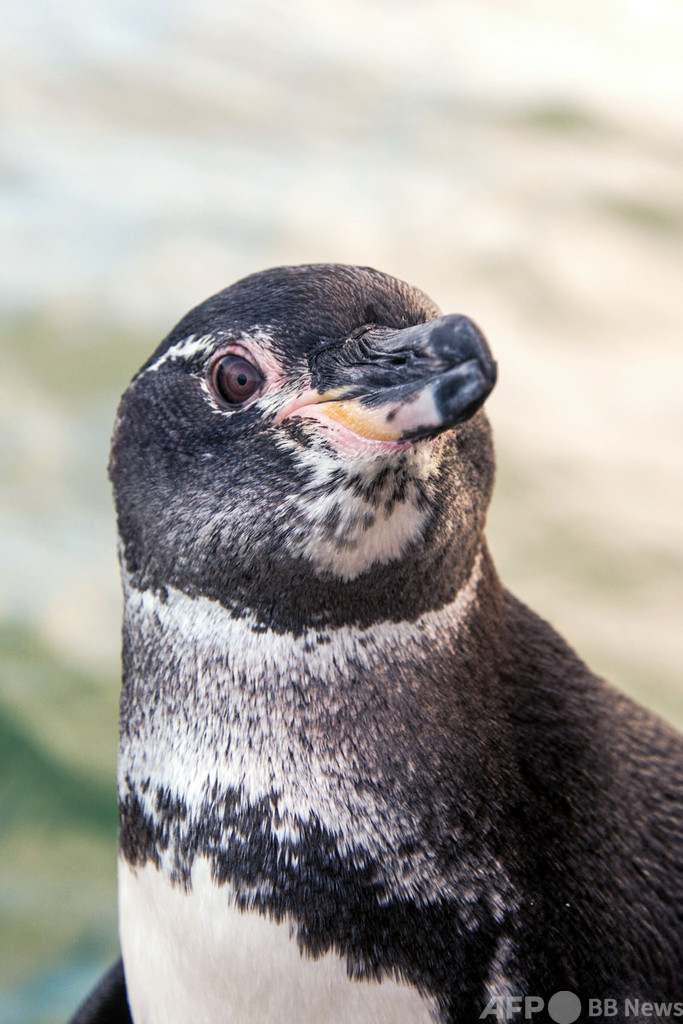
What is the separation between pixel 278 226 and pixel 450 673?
8.88 feet

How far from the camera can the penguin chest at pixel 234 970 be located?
142 centimetres

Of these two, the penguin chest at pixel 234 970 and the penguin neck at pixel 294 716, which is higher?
the penguin neck at pixel 294 716

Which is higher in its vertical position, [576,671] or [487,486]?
[487,486]

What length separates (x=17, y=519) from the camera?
3.25 metres

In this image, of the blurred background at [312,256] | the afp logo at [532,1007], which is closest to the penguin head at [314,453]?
the afp logo at [532,1007]

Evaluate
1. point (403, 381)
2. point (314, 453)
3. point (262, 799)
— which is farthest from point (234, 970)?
point (403, 381)

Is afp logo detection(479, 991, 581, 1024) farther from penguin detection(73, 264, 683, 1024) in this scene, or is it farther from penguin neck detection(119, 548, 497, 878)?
penguin neck detection(119, 548, 497, 878)

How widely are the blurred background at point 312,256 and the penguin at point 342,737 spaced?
111 centimetres

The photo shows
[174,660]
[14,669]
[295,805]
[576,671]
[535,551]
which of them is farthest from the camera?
[535,551]

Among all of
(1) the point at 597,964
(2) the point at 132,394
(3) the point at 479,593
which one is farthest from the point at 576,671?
(2) the point at 132,394

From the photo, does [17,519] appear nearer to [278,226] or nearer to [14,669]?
[14,669]

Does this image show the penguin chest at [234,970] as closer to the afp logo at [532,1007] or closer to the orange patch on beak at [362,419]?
the afp logo at [532,1007]

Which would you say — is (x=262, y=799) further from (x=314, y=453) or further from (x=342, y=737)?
(x=314, y=453)

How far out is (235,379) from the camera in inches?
57.3
